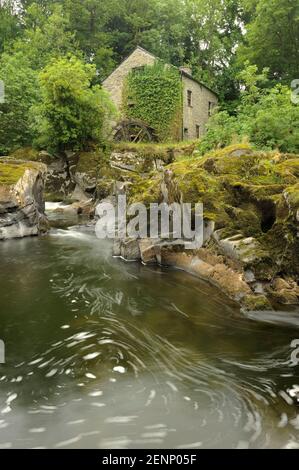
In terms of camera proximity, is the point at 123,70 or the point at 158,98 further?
the point at 123,70

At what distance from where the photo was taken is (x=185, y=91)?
1150 inches

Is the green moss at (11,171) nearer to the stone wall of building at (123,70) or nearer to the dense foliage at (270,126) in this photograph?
the dense foliage at (270,126)

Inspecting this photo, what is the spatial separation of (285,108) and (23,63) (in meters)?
23.3

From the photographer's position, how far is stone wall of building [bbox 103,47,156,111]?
2866cm

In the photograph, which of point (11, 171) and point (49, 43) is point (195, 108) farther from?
point (11, 171)

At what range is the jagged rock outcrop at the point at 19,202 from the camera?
13.8m

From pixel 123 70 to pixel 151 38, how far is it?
8.36m

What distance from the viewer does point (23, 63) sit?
2961 cm

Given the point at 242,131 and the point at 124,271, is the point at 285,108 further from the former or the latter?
the point at 124,271

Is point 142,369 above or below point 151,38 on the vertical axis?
below

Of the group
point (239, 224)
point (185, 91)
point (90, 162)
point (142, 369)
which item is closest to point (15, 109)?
point (90, 162)

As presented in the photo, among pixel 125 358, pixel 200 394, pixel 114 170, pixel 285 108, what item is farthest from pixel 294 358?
pixel 114 170

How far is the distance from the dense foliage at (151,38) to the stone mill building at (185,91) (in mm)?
2026

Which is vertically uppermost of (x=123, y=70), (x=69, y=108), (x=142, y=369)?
(x=123, y=70)
